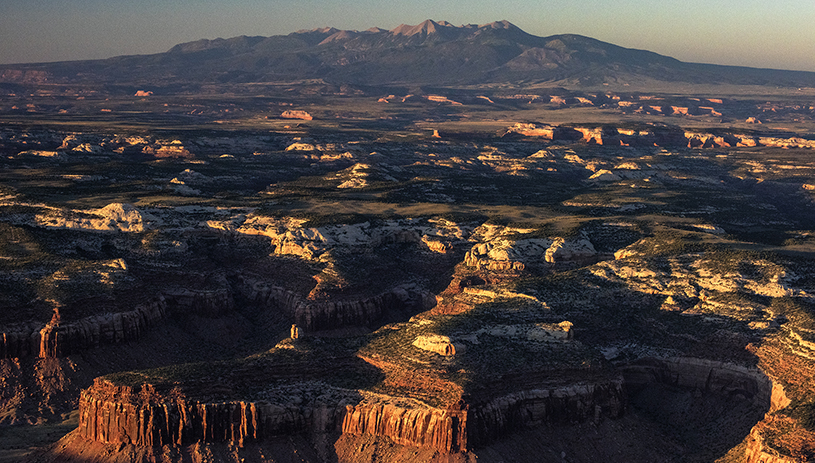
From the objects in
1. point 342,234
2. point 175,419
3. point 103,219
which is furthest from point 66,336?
point 342,234

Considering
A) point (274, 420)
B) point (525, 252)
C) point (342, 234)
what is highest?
point (342, 234)

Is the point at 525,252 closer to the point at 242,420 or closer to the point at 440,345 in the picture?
the point at 440,345

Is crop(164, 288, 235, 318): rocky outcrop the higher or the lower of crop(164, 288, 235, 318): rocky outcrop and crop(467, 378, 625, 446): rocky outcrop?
the lower

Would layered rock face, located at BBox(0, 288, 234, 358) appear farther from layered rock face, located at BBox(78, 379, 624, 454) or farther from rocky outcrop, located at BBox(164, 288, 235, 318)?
layered rock face, located at BBox(78, 379, 624, 454)

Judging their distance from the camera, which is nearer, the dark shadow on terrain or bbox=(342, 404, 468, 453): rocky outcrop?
bbox=(342, 404, 468, 453): rocky outcrop

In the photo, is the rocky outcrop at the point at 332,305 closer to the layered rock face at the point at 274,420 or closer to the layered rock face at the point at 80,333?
the layered rock face at the point at 80,333

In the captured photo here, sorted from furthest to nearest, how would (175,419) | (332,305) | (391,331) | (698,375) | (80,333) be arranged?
(332,305) < (80,333) < (391,331) < (698,375) < (175,419)

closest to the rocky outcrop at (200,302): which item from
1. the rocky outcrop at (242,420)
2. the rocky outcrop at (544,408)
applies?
the rocky outcrop at (242,420)

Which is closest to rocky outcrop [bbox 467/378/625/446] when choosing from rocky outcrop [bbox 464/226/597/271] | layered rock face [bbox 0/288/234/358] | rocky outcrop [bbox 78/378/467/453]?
rocky outcrop [bbox 78/378/467/453]

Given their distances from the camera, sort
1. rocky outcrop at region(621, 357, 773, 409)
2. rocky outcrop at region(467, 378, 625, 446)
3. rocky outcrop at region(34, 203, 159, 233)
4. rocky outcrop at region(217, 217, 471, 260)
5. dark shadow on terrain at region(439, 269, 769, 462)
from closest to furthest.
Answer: rocky outcrop at region(467, 378, 625, 446) < dark shadow on terrain at region(439, 269, 769, 462) < rocky outcrop at region(621, 357, 773, 409) < rocky outcrop at region(217, 217, 471, 260) < rocky outcrop at region(34, 203, 159, 233)
